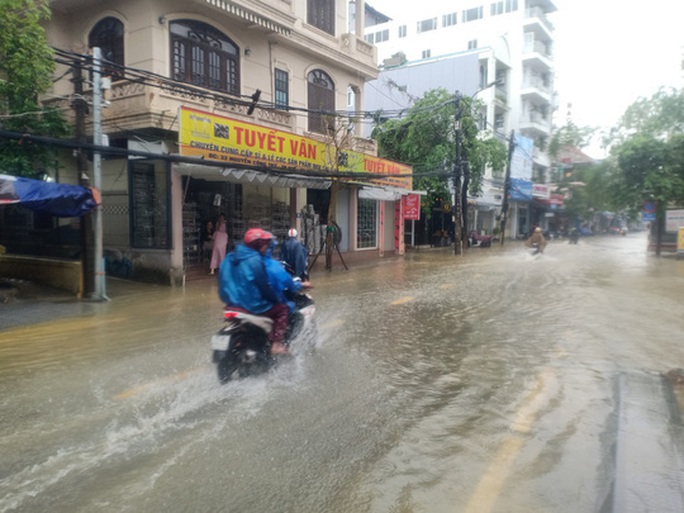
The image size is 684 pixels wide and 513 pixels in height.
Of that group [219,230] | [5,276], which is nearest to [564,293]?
[219,230]

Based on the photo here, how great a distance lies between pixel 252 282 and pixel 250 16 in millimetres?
12106

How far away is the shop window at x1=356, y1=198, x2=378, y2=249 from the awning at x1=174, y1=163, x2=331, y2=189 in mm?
5445

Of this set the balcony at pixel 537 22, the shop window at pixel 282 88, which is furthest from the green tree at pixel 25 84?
the balcony at pixel 537 22

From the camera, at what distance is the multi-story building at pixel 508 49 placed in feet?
133

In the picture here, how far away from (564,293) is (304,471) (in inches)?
407

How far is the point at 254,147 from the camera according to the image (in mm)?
13953

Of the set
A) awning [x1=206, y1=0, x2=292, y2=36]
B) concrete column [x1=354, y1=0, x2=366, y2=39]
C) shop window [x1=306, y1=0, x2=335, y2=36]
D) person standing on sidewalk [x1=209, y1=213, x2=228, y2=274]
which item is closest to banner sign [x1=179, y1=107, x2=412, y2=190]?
person standing on sidewalk [x1=209, y1=213, x2=228, y2=274]

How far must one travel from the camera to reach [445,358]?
6.31 meters

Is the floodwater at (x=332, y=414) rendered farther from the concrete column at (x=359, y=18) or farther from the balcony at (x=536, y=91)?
the balcony at (x=536, y=91)

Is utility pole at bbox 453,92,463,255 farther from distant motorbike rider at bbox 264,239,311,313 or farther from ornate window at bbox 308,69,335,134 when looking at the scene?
distant motorbike rider at bbox 264,239,311,313

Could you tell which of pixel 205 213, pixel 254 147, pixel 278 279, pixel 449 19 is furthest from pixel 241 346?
pixel 449 19

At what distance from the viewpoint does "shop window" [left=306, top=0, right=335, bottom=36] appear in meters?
18.1

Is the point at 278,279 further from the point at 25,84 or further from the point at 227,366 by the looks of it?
the point at 25,84

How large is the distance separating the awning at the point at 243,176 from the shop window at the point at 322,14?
660cm
